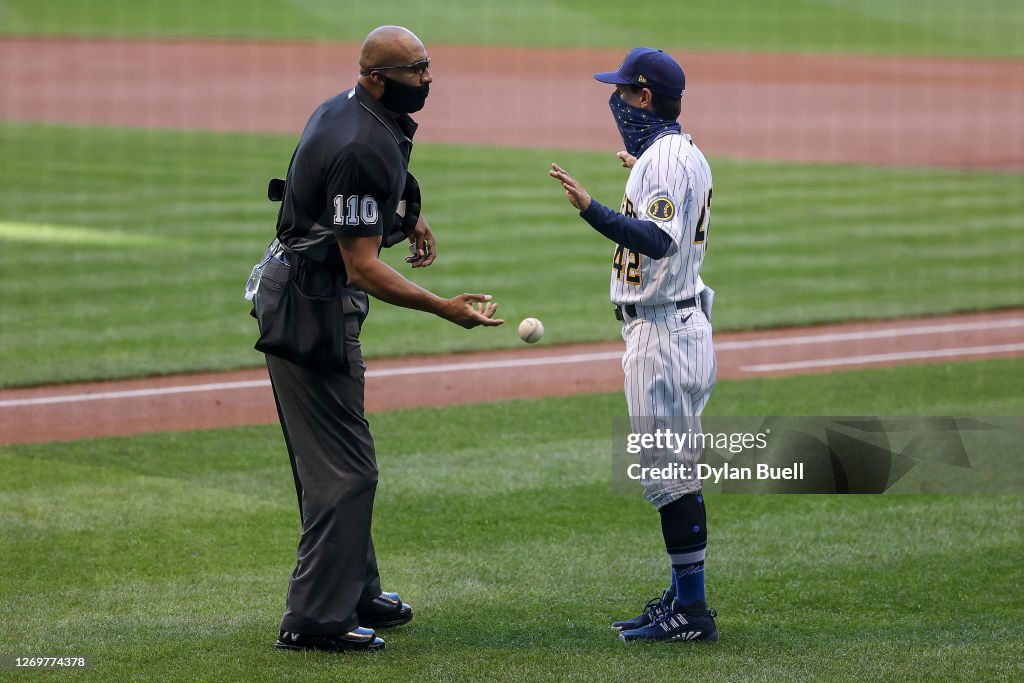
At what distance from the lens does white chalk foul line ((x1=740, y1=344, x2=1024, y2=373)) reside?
36.3ft

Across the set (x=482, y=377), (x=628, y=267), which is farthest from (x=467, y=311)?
(x=482, y=377)

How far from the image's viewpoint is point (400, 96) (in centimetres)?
530

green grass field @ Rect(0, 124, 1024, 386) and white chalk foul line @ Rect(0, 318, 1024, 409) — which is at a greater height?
green grass field @ Rect(0, 124, 1024, 386)

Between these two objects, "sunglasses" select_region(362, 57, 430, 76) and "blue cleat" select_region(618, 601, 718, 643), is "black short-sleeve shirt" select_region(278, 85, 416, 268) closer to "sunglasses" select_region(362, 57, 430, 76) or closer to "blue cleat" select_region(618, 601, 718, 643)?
"sunglasses" select_region(362, 57, 430, 76)

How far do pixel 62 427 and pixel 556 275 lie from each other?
6.49 meters

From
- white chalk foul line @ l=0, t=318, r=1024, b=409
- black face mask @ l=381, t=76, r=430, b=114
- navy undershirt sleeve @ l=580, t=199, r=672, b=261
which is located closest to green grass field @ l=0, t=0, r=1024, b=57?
white chalk foul line @ l=0, t=318, r=1024, b=409

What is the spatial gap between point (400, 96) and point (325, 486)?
1.48 m

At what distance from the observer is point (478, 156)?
23.1 metres

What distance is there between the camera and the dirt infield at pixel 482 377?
9.37 meters

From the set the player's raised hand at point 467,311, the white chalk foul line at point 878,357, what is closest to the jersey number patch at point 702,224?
the player's raised hand at point 467,311

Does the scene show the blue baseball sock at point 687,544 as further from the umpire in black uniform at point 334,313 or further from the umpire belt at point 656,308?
the umpire in black uniform at point 334,313

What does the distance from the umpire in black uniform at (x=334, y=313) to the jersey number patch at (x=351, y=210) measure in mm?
13

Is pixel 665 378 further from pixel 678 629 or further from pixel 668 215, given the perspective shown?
pixel 678 629

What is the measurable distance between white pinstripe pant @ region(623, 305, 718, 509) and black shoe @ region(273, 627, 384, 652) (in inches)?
48.4
